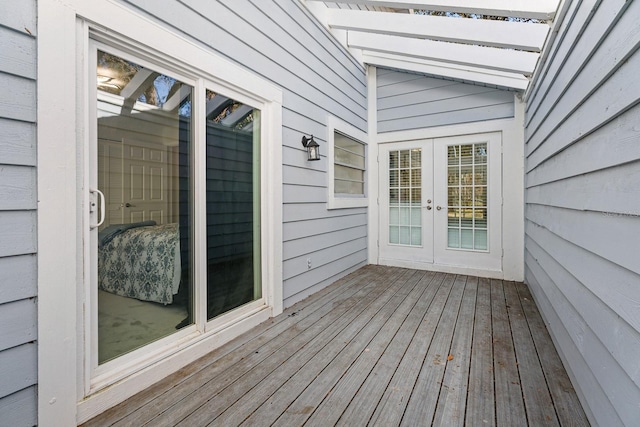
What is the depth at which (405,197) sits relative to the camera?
454 cm

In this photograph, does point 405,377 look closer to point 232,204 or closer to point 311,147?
point 232,204

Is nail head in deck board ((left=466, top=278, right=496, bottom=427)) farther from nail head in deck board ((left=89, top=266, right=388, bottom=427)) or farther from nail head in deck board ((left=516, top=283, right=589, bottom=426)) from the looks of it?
nail head in deck board ((left=89, top=266, right=388, bottom=427))

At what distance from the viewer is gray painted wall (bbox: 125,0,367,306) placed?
2066 millimetres

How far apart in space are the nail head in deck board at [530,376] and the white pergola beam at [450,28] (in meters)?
2.38

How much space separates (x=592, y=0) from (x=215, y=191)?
2.34 meters

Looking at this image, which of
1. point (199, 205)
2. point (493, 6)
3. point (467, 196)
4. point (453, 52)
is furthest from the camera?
point (467, 196)

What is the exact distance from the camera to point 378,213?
4730 millimetres

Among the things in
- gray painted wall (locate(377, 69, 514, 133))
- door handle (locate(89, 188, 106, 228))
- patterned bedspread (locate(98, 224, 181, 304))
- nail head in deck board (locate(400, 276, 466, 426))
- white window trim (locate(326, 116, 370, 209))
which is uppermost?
gray painted wall (locate(377, 69, 514, 133))

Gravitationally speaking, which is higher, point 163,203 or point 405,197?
point 405,197

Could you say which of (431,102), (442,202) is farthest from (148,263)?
(431,102)

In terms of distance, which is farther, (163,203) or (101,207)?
(163,203)

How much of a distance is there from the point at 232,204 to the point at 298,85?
147 centimetres

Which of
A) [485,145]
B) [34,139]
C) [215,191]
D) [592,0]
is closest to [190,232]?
[215,191]

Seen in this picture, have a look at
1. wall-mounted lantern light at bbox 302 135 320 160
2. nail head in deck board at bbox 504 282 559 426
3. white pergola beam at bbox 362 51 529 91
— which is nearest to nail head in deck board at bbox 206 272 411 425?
nail head in deck board at bbox 504 282 559 426
